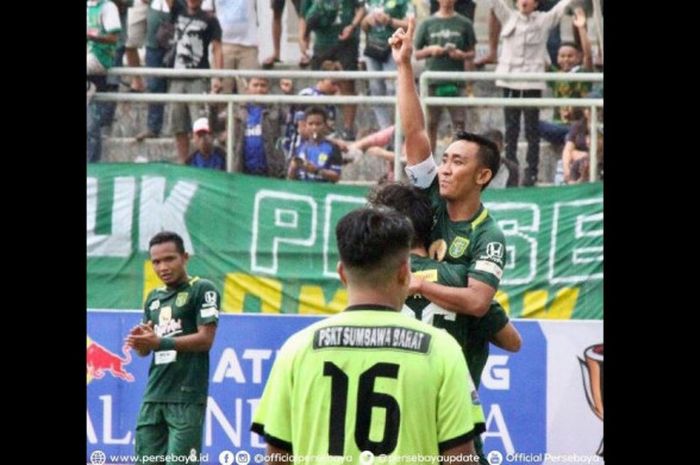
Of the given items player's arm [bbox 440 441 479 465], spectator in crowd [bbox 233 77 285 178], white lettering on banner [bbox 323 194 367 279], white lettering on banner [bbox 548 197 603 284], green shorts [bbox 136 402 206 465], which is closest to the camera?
player's arm [bbox 440 441 479 465]

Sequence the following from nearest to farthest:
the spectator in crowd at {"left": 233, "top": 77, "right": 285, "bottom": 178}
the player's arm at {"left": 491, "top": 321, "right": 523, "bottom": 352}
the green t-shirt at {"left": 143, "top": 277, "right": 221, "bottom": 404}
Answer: the player's arm at {"left": 491, "top": 321, "right": 523, "bottom": 352}
the green t-shirt at {"left": 143, "top": 277, "right": 221, "bottom": 404}
the spectator in crowd at {"left": 233, "top": 77, "right": 285, "bottom": 178}

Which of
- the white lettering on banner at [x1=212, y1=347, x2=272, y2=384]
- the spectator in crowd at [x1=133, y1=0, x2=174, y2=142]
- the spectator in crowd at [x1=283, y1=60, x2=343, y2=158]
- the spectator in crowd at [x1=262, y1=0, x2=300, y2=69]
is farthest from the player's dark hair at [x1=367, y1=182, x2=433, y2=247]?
the spectator in crowd at [x1=133, y1=0, x2=174, y2=142]

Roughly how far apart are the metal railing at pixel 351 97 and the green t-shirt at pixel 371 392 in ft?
17.8

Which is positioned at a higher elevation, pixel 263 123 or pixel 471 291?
pixel 263 123

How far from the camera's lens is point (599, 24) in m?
10.2

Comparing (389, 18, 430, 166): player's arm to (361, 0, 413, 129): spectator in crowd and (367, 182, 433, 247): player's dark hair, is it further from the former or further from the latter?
(361, 0, 413, 129): spectator in crowd

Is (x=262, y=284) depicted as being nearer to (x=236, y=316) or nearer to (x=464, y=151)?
(x=236, y=316)

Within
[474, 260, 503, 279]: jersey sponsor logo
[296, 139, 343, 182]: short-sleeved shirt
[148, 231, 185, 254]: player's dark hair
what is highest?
[296, 139, 343, 182]: short-sleeved shirt

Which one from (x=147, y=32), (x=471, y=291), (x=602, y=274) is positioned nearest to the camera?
(x=471, y=291)

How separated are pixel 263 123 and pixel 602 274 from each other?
2.69 metres

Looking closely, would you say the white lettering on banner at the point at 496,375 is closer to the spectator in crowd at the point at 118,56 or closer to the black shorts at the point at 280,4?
the black shorts at the point at 280,4

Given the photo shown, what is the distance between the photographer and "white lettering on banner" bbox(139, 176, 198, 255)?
32.8 feet

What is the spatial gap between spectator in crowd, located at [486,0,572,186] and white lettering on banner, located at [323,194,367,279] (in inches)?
47.1

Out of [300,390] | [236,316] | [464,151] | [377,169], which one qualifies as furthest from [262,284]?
[300,390]
